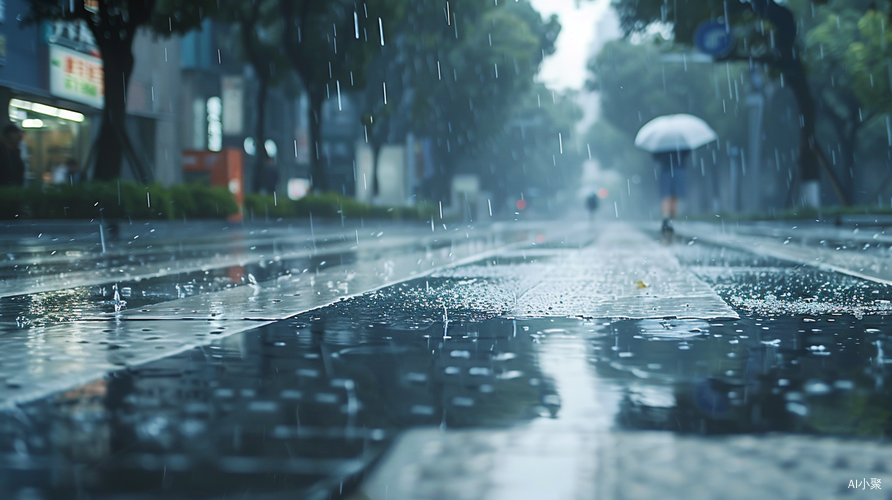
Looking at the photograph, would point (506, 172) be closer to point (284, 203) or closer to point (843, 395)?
point (284, 203)

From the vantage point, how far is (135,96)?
34.9 meters

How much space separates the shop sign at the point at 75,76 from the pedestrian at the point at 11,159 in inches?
321

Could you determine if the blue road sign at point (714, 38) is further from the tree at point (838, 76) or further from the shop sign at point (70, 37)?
the shop sign at point (70, 37)

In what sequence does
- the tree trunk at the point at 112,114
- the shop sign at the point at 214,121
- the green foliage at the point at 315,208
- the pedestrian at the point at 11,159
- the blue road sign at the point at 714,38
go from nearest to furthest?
the pedestrian at the point at 11,159, the tree trunk at the point at 112,114, the blue road sign at the point at 714,38, the green foliage at the point at 315,208, the shop sign at the point at 214,121

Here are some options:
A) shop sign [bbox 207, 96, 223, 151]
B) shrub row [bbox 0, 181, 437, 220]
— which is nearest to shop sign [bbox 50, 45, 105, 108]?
shrub row [bbox 0, 181, 437, 220]

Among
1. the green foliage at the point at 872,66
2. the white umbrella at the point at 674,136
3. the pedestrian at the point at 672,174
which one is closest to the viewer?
the white umbrella at the point at 674,136

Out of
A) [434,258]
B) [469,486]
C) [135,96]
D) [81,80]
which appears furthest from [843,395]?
[135,96]

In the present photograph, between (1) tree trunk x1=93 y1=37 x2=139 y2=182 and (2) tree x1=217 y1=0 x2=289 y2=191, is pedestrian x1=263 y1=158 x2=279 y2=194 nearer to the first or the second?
(2) tree x1=217 y1=0 x2=289 y2=191

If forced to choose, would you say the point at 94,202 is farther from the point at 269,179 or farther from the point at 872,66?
the point at 872,66

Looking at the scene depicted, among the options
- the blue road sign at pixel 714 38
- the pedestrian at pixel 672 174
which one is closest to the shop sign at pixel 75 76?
the pedestrian at pixel 672 174

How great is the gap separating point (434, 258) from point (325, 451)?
13.6 metres

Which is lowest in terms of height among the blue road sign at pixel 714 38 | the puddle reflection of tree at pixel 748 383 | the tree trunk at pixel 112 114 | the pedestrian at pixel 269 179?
the puddle reflection of tree at pixel 748 383

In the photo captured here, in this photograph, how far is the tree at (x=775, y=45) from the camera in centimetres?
2783
